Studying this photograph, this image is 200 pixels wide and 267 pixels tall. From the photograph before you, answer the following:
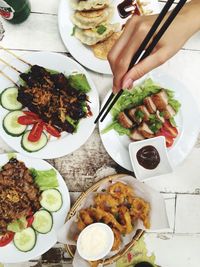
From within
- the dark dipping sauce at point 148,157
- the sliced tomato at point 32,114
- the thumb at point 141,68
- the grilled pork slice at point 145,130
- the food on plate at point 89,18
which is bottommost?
the dark dipping sauce at point 148,157

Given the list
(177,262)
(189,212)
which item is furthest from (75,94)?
(177,262)

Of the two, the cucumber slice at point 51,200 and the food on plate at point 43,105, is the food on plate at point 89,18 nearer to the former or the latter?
the food on plate at point 43,105

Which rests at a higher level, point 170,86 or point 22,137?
point 170,86

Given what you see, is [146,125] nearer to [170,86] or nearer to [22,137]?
[170,86]

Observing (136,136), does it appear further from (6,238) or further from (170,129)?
(6,238)

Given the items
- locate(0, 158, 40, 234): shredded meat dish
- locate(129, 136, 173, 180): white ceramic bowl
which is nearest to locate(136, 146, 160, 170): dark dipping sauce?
locate(129, 136, 173, 180): white ceramic bowl

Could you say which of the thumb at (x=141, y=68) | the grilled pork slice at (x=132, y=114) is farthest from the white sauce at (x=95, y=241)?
the thumb at (x=141, y=68)

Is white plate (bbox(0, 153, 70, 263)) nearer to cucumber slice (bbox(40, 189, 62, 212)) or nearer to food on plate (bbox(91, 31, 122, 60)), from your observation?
cucumber slice (bbox(40, 189, 62, 212))

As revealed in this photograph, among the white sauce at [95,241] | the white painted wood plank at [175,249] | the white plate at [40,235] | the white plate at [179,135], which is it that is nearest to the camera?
the white sauce at [95,241]
